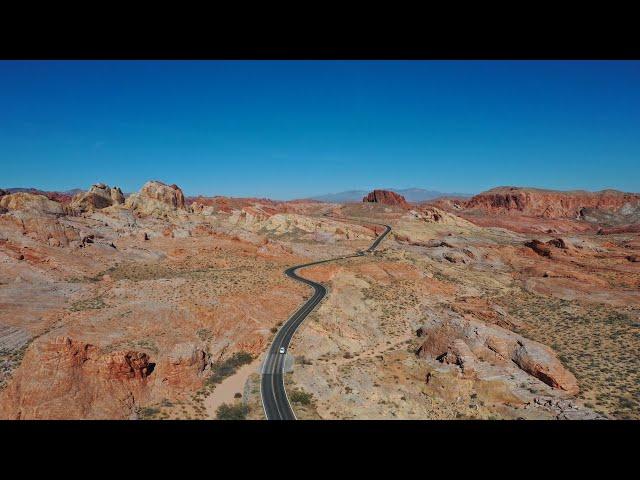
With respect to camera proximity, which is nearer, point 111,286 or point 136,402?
point 136,402

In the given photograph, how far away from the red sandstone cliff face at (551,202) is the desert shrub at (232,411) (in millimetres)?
163328

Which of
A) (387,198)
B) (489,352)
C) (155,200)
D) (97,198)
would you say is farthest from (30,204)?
(387,198)

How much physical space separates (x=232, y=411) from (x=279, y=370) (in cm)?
703

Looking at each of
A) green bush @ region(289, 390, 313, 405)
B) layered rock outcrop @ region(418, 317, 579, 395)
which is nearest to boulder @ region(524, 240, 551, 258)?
layered rock outcrop @ region(418, 317, 579, 395)

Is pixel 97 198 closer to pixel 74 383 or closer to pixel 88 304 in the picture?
pixel 88 304

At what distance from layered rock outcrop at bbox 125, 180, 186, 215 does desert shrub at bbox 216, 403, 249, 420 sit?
68.1 m

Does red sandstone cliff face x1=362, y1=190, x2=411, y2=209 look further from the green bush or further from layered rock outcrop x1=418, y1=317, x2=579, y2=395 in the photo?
the green bush

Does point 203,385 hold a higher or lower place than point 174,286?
lower

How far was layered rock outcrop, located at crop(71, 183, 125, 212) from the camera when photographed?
79000 millimetres

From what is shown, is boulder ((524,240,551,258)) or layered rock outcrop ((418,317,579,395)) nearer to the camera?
layered rock outcrop ((418,317,579,395))
